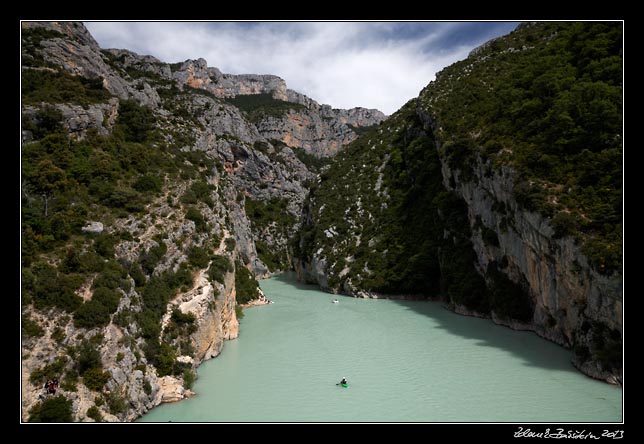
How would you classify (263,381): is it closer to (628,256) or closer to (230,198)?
(628,256)

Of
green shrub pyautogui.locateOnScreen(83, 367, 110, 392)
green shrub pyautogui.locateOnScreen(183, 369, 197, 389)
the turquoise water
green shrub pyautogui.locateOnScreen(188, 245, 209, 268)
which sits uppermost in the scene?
green shrub pyautogui.locateOnScreen(188, 245, 209, 268)

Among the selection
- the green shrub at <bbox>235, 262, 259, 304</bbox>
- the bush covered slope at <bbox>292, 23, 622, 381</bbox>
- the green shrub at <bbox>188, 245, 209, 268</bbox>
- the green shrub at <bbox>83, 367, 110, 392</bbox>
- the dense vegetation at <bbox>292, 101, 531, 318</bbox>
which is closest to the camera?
the green shrub at <bbox>83, 367, 110, 392</bbox>

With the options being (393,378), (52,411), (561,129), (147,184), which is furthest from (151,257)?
(561,129)

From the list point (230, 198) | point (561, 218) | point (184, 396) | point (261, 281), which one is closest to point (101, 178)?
point (184, 396)

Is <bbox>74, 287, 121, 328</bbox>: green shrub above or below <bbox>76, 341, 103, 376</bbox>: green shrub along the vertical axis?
above

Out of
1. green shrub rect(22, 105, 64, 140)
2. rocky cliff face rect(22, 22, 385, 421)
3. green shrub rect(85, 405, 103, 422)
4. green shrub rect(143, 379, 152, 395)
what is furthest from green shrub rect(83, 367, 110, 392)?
green shrub rect(22, 105, 64, 140)

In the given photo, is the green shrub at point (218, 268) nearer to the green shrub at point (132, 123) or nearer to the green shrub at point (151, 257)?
the green shrub at point (151, 257)

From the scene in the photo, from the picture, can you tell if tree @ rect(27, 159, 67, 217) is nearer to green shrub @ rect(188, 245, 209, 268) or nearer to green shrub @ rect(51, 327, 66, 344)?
green shrub @ rect(188, 245, 209, 268)
